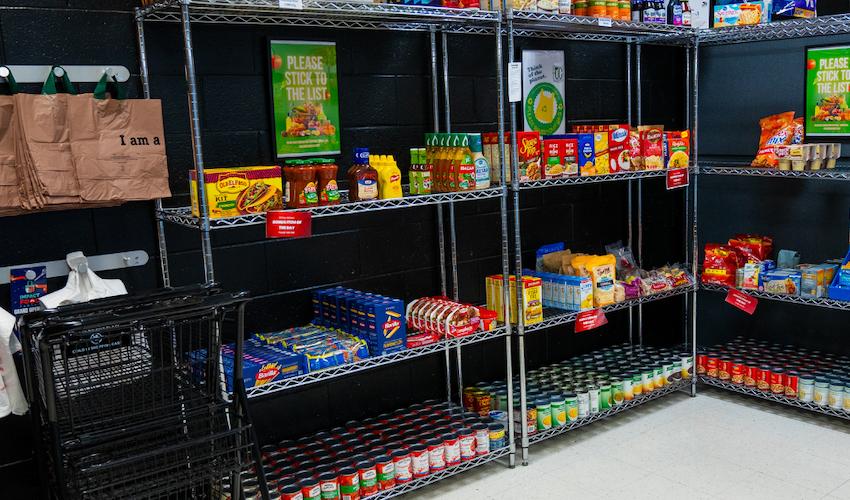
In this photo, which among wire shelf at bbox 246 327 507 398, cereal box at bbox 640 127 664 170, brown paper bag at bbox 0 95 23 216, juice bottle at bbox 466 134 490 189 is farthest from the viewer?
cereal box at bbox 640 127 664 170

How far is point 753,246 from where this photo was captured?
4227mm

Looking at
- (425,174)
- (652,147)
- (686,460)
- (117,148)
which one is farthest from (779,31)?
(117,148)

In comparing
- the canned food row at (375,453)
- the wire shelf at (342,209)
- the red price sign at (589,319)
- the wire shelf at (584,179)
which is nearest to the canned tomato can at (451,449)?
the canned food row at (375,453)

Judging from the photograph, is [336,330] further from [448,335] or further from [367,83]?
[367,83]

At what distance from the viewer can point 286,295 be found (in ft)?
11.4

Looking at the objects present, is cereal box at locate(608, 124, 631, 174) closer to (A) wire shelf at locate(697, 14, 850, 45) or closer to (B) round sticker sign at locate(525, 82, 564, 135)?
(B) round sticker sign at locate(525, 82, 564, 135)

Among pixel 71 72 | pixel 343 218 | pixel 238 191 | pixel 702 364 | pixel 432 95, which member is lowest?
pixel 702 364

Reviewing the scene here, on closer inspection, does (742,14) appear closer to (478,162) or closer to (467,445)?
(478,162)

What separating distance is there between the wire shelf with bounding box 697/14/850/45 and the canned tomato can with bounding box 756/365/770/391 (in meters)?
1.69

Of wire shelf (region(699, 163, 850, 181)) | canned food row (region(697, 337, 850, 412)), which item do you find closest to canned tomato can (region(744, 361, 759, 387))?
canned food row (region(697, 337, 850, 412))

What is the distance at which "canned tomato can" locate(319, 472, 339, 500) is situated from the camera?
3020mm

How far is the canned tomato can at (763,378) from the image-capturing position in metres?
4.07

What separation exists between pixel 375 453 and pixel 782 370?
7.13 ft

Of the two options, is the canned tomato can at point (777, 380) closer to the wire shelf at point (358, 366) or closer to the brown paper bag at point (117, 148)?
the wire shelf at point (358, 366)
